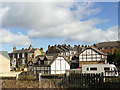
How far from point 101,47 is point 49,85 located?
50956 millimetres

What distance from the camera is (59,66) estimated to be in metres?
29.9

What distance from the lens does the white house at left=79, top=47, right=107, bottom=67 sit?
33250mm

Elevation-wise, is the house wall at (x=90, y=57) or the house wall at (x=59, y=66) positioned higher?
the house wall at (x=90, y=57)

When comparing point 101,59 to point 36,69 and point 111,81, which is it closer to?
point 36,69

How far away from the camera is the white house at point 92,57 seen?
33.2m

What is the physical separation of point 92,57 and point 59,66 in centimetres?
838

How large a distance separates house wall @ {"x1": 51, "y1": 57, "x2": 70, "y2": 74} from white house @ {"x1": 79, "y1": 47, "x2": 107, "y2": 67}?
5.15 meters

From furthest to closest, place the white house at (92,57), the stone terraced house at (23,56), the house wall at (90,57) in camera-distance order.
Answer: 1. the stone terraced house at (23,56)
2. the house wall at (90,57)
3. the white house at (92,57)

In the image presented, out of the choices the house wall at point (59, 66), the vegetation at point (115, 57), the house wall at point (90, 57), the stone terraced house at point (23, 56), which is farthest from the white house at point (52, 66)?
the stone terraced house at point (23, 56)

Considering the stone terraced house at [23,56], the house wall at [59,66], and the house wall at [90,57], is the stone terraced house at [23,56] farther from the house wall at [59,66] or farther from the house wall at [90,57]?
the house wall at [59,66]

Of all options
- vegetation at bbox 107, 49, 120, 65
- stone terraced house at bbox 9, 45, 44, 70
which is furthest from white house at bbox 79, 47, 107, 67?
stone terraced house at bbox 9, 45, 44, 70

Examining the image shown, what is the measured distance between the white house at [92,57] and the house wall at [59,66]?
203 inches

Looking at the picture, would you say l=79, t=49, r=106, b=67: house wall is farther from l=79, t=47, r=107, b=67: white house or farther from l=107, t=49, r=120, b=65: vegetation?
l=107, t=49, r=120, b=65: vegetation

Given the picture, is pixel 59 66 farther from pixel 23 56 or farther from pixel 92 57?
pixel 23 56
